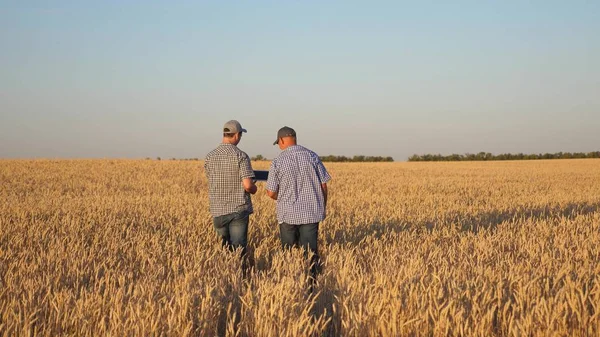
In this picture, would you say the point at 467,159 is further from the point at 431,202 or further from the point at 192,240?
the point at 192,240

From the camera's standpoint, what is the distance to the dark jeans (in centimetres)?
611

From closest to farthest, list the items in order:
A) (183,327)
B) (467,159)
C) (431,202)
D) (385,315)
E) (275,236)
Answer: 1. (183,327)
2. (385,315)
3. (275,236)
4. (431,202)
5. (467,159)

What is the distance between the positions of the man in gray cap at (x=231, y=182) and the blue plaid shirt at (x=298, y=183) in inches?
13.8

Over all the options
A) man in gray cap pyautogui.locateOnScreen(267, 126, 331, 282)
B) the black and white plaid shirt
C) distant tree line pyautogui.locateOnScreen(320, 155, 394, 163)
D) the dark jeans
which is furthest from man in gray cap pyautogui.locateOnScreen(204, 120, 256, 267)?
distant tree line pyautogui.locateOnScreen(320, 155, 394, 163)

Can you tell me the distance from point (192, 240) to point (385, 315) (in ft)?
14.3

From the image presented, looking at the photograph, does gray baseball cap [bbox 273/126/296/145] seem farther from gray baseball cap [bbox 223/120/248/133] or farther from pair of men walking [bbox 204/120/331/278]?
gray baseball cap [bbox 223/120/248/133]

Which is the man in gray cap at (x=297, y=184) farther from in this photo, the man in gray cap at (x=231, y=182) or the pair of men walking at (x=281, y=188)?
the man in gray cap at (x=231, y=182)

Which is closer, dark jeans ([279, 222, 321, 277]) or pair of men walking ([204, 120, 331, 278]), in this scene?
pair of men walking ([204, 120, 331, 278])

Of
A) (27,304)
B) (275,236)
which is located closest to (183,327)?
(27,304)

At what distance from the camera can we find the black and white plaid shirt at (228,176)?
6195mm

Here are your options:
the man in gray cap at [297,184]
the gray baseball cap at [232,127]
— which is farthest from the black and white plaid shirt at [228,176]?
the man in gray cap at [297,184]

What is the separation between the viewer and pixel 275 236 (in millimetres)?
8570

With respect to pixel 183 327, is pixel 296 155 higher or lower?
higher

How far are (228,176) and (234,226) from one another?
1.92 feet
